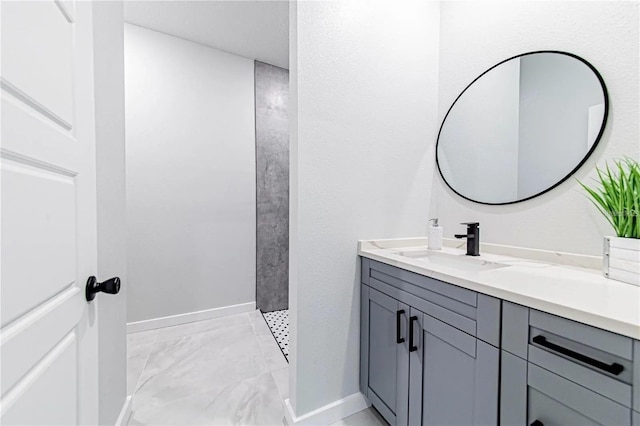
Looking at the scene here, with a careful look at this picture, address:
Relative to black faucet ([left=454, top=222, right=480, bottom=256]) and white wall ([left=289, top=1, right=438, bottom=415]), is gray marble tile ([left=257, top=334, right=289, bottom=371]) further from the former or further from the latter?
black faucet ([left=454, top=222, right=480, bottom=256])

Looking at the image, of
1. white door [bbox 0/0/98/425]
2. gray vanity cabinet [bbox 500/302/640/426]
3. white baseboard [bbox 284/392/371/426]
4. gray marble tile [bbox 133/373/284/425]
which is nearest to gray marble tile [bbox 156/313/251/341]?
gray marble tile [bbox 133/373/284/425]

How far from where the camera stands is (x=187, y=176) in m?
2.44

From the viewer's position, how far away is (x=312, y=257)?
1318mm

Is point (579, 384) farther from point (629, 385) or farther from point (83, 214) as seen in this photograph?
point (83, 214)

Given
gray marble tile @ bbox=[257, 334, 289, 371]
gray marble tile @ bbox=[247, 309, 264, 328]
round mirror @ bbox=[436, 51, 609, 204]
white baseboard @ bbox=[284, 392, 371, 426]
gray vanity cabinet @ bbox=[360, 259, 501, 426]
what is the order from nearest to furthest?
gray vanity cabinet @ bbox=[360, 259, 501, 426], round mirror @ bbox=[436, 51, 609, 204], white baseboard @ bbox=[284, 392, 371, 426], gray marble tile @ bbox=[257, 334, 289, 371], gray marble tile @ bbox=[247, 309, 264, 328]

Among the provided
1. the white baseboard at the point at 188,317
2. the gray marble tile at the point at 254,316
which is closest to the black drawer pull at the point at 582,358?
the gray marble tile at the point at 254,316

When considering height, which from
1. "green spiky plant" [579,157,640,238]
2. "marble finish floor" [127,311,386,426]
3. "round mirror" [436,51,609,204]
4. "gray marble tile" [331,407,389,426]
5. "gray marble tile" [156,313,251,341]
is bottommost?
"gray marble tile" [331,407,389,426]

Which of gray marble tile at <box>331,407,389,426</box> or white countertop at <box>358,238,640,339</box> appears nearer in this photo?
white countertop at <box>358,238,640,339</box>

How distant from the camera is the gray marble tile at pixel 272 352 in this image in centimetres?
185

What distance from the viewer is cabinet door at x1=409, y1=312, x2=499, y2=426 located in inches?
32.3

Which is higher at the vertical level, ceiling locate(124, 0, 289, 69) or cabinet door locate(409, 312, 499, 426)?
ceiling locate(124, 0, 289, 69)

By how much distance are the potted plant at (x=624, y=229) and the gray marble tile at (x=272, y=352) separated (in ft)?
6.14

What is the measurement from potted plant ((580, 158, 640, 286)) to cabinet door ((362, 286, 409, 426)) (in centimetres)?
74

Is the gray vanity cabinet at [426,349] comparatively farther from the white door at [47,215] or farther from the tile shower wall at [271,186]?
the tile shower wall at [271,186]
